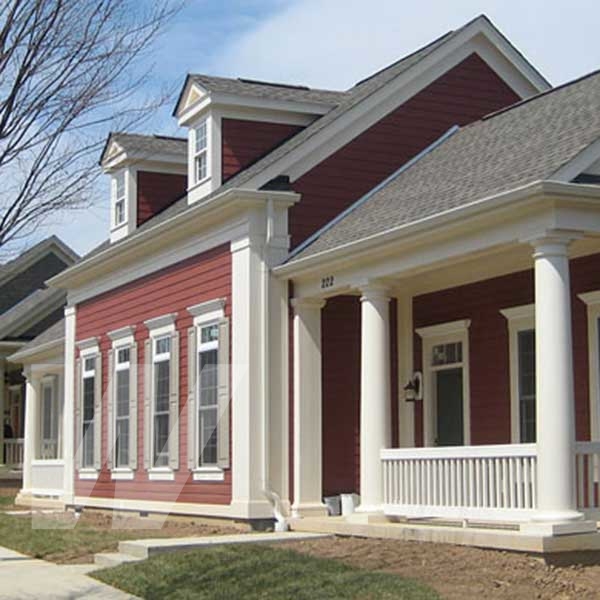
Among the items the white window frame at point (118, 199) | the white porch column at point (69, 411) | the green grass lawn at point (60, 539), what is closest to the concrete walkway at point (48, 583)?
the green grass lawn at point (60, 539)

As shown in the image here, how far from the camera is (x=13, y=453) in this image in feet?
119

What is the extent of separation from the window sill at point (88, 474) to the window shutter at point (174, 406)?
4.36 m

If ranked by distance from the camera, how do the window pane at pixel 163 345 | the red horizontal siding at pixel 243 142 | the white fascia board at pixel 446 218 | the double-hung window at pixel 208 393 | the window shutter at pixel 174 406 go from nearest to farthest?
the white fascia board at pixel 446 218
the double-hung window at pixel 208 393
the window shutter at pixel 174 406
the red horizontal siding at pixel 243 142
the window pane at pixel 163 345

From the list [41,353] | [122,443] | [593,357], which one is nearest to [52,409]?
[41,353]

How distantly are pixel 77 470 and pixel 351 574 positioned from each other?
1405 cm

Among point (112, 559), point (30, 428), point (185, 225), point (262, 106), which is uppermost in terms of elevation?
point (262, 106)

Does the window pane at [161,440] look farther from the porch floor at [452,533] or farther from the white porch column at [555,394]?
the white porch column at [555,394]

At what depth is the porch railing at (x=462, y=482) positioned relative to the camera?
13.4 metres

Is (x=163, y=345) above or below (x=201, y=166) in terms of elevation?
below

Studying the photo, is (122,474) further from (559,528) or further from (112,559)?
(559,528)

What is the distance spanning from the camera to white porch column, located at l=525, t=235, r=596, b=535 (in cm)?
1273

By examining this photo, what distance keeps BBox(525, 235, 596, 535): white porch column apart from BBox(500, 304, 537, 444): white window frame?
3932mm

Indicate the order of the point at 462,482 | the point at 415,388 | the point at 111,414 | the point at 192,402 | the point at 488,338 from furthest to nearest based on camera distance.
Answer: the point at 111,414
the point at 192,402
the point at 415,388
the point at 488,338
the point at 462,482

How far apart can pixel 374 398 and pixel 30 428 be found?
16577mm
